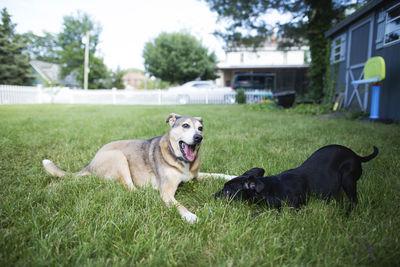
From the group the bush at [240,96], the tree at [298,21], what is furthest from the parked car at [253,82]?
the tree at [298,21]

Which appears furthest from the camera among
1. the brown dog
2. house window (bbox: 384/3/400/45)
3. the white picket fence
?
the white picket fence

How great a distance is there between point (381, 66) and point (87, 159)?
8.75 metres

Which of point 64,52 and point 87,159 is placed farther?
point 64,52

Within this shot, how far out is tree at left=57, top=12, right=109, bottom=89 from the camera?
35.9 metres

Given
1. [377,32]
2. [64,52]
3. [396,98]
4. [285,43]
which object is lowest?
[396,98]

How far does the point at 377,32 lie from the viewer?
28.4ft

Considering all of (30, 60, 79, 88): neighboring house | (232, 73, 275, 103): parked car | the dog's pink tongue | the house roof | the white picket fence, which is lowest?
the dog's pink tongue

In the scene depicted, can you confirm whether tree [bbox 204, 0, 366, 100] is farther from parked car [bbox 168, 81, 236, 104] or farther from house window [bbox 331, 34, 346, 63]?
parked car [bbox 168, 81, 236, 104]

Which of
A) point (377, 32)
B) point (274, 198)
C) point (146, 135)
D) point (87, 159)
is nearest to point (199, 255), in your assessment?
point (274, 198)

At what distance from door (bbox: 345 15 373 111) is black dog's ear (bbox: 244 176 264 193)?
30.8 ft

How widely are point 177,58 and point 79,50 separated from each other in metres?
16.2

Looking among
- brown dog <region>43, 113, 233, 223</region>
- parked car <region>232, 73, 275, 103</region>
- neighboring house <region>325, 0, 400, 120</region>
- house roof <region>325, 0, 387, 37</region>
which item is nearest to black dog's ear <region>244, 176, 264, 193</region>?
brown dog <region>43, 113, 233, 223</region>

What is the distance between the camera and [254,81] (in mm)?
21188

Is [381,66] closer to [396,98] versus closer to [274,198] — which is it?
[396,98]
